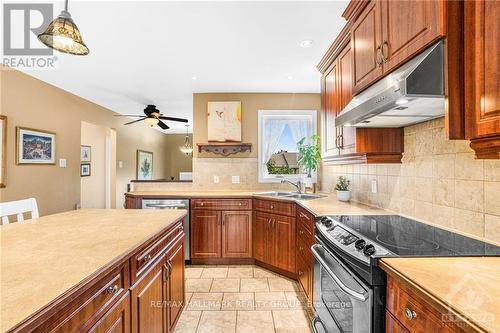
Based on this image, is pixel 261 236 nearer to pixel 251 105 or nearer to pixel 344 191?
pixel 344 191

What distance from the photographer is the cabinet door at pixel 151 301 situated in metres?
1.29

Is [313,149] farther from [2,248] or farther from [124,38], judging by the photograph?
[2,248]

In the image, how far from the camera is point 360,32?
1789mm

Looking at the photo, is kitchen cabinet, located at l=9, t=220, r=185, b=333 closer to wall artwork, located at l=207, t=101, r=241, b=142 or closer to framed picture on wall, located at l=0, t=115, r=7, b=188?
wall artwork, located at l=207, t=101, r=241, b=142

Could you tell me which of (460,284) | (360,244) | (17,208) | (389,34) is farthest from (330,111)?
(17,208)

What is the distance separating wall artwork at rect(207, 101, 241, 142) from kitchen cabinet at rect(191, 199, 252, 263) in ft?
3.47

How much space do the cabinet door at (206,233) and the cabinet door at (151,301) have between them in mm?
1630

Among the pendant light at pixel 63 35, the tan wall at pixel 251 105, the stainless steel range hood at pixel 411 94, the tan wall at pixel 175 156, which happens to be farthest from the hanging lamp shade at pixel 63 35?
the tan wall at pixel 175 156

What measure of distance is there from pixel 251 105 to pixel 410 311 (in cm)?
346

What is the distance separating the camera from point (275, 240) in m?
3.04

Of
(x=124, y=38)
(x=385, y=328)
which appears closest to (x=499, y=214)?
(x=385, y=328)

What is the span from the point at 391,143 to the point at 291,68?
158cm

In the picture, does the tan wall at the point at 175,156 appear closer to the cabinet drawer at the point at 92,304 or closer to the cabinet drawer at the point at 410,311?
the cabinet drawer at the point at 92,304

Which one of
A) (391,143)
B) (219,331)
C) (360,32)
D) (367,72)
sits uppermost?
(360,32)
